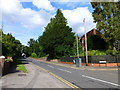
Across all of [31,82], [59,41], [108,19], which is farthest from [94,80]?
[59,41]

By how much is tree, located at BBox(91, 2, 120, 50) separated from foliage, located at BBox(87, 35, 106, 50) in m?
8.40

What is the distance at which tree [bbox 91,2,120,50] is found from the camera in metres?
31.6

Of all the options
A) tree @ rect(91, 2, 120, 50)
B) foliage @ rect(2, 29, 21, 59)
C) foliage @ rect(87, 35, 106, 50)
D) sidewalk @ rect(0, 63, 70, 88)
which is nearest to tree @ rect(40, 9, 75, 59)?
foliage @ rect(87, 35, 106, 50)

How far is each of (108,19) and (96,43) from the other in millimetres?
12166

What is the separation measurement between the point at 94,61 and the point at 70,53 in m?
25.6

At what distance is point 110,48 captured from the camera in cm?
3369

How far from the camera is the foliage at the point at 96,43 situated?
42.5 meters

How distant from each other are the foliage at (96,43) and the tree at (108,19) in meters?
8.40

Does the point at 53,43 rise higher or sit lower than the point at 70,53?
higher

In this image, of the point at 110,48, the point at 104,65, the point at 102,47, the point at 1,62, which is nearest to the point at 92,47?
the point at 102,47

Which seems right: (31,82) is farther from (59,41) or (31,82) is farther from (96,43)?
(59,41)

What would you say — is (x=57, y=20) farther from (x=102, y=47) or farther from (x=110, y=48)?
(x=110, y=48)

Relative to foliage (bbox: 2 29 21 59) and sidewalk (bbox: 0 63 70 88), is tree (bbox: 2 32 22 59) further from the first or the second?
sidewalk (bbox: 0 63 70 88)

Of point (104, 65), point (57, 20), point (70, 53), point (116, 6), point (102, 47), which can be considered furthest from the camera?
point (57, 20)
